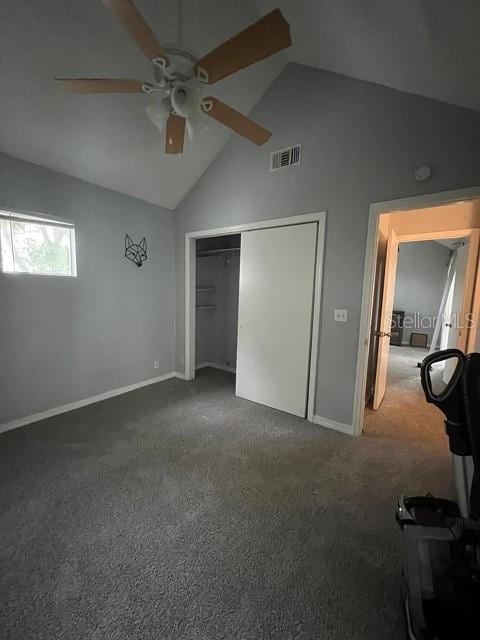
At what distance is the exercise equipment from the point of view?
3.14 feet

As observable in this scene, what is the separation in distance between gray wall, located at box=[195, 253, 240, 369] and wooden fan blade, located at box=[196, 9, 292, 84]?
2964mm

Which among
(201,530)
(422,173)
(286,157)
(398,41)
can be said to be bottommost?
(201,530)

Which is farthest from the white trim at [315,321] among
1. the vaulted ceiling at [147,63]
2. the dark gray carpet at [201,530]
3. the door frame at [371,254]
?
the vaulted ceiling at [147,63]

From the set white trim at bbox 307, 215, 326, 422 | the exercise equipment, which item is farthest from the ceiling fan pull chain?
the exercise equipment

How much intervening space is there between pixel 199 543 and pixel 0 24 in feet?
10.9

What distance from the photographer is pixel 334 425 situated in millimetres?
2781

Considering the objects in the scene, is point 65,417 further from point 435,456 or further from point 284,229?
point 435,456

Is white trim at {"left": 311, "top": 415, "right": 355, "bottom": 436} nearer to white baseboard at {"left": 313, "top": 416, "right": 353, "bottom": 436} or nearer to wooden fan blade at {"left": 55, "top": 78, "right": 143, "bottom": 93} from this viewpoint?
white baseboard at {"left": 313, "top": 416, "right": 353, "bottom": 436}

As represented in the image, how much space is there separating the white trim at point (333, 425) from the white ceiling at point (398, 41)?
271cm

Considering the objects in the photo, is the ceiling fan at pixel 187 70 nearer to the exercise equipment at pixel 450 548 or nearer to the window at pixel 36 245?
the window at pixel 36 245

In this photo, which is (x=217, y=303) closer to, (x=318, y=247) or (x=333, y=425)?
(x=318, y=247)

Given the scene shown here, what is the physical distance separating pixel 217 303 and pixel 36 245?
8.86ft

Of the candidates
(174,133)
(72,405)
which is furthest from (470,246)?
(72,405)

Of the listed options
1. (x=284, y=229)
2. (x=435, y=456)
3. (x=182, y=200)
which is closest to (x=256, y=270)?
(x=284, y=229)
